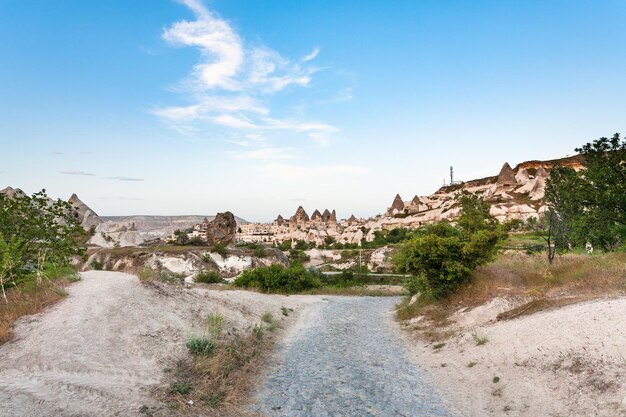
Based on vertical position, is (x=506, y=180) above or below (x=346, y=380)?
above

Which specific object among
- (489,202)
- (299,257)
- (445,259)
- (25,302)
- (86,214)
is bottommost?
(299,257)

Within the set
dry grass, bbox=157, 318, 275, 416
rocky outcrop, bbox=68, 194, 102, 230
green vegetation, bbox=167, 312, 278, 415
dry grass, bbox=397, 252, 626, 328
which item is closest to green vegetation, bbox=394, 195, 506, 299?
dry grass, bbox=397, 252, 626, 328

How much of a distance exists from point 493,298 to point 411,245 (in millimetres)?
5879

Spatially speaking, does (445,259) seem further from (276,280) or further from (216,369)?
(276,280)

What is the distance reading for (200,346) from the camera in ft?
35.4

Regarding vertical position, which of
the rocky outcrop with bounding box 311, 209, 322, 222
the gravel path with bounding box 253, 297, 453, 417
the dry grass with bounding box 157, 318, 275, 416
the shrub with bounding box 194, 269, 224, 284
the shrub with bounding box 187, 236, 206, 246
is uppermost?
the rocky outcrop with bounding box 311, 209, 322, 222

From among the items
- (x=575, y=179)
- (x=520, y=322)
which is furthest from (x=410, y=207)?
(x=520, y=322)

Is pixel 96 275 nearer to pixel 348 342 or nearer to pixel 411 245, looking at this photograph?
pixel 348 342

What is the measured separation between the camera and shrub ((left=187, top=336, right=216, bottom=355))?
10.6 metres

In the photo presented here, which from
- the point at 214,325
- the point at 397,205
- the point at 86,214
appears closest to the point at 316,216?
the point at 397,205

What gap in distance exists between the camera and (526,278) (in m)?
17.1

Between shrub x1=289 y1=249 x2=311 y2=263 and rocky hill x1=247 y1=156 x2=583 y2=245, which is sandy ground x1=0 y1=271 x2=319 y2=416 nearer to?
rocky hill x1=247 y1=156 x2=583 y2=245

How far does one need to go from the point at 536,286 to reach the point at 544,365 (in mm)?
7698

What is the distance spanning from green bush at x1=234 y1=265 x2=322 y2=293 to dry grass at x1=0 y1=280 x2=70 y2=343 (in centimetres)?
2346
